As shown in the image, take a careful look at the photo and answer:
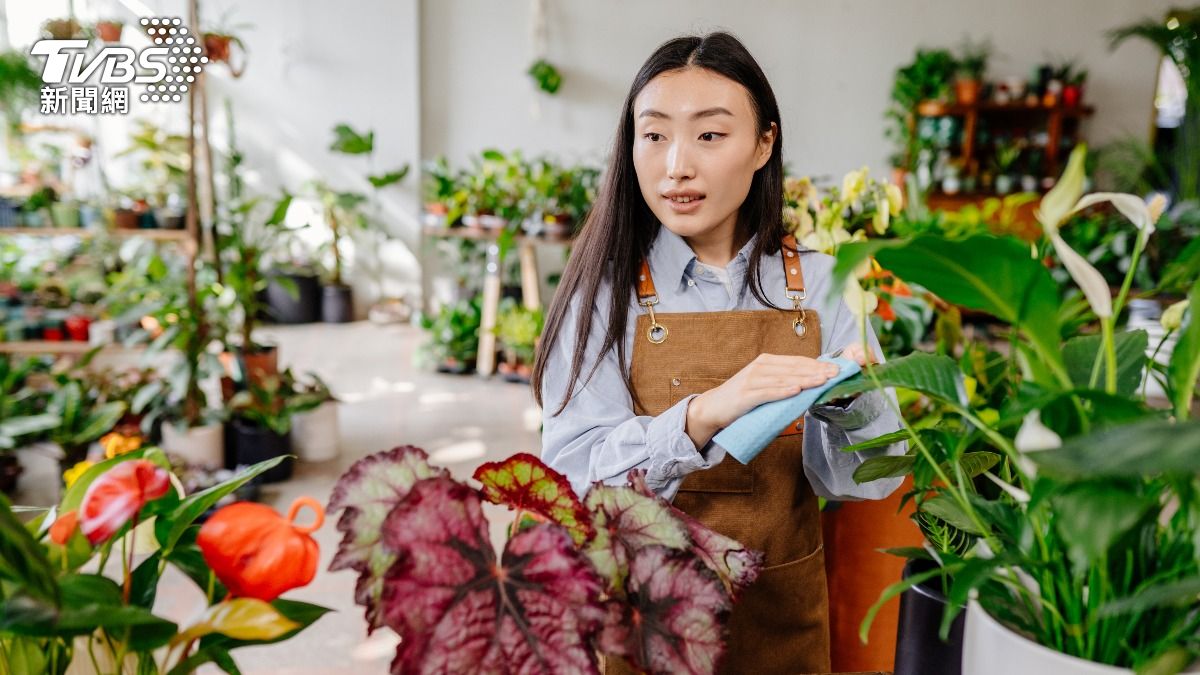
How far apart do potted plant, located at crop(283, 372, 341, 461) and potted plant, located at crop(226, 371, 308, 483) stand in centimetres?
15

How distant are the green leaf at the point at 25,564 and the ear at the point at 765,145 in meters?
0.93

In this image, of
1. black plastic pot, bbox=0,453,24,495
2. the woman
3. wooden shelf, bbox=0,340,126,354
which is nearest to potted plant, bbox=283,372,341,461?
black plastic pot, bbox=0,453,24,495

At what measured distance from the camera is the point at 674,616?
0.58 metres

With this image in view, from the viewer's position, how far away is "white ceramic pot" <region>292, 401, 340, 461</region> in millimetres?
3834

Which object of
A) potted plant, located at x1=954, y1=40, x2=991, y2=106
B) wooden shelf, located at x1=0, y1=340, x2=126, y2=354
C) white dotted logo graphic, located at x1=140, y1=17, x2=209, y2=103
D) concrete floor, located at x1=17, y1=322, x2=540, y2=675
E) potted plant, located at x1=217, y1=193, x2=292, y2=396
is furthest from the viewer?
potted plant, located at x1=954, y1=40, x2=991, y2=106

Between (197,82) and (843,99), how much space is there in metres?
5.39

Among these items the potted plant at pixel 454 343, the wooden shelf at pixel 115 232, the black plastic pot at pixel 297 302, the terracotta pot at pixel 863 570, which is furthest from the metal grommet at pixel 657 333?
the black plastic pot at pixel 297 302

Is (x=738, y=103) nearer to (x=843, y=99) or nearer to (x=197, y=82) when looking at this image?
(x=197, y=82)

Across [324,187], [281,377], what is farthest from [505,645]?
[324,187]

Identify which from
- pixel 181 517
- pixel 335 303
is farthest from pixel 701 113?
pixel 335 303

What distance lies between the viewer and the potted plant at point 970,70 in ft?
23.2

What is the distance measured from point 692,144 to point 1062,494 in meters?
0.71

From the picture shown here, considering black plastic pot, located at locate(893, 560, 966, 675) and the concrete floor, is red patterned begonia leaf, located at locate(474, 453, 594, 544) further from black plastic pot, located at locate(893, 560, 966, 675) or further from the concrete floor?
the concrete floor

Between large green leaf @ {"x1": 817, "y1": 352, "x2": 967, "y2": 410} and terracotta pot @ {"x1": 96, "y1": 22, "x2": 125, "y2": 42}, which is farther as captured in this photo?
terracotta pot @ {"x1": 96, "y1": 22, "x2": 125, "y2": 42}
